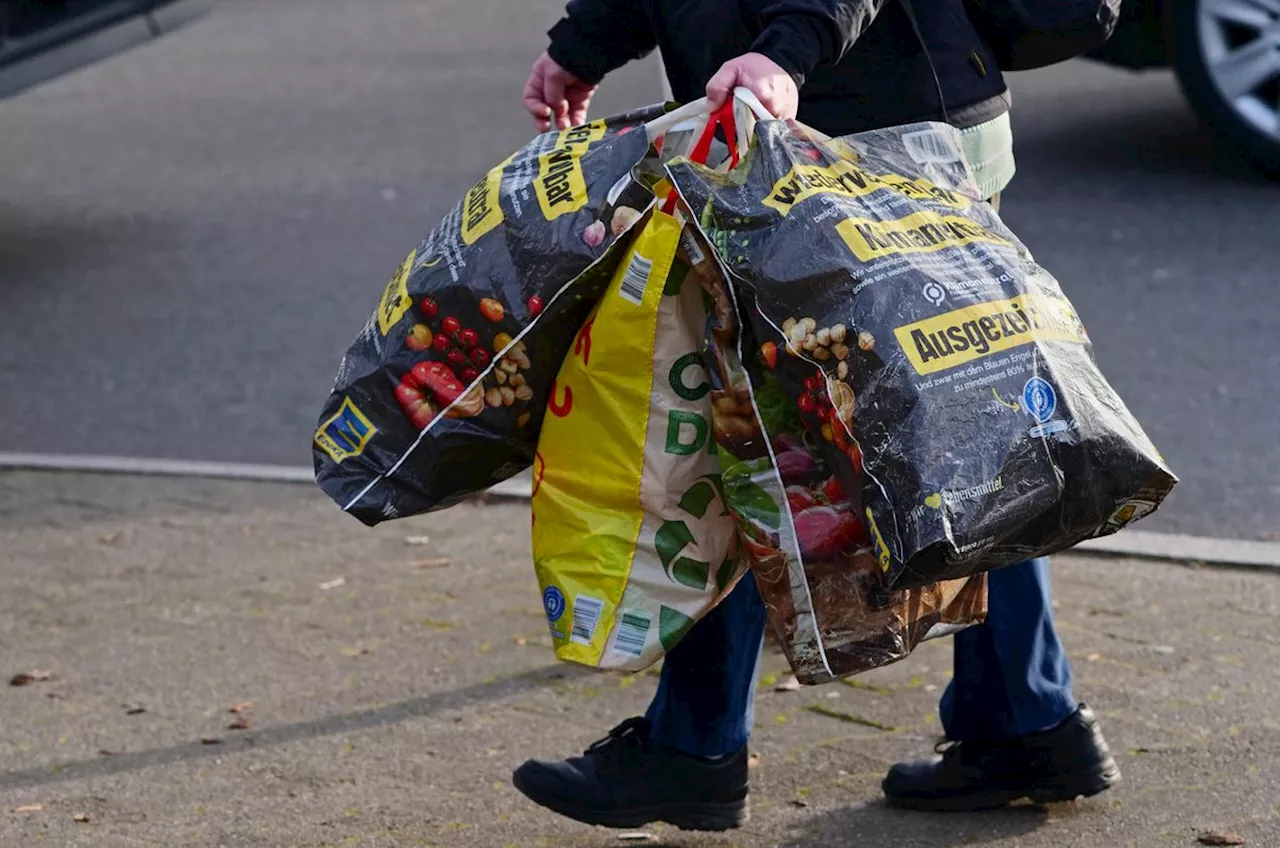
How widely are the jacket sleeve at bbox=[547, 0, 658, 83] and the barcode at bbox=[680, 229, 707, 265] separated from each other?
2.12ft

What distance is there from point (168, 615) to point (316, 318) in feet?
8.95

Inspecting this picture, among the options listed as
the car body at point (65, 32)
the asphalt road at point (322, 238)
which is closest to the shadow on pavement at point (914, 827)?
the asphalt road at point (322, 238)

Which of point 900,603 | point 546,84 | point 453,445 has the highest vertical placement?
point 546,84

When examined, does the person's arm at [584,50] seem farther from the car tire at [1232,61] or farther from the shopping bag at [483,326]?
the car tire at [1232,61]

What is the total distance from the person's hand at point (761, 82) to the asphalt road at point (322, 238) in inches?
93.4

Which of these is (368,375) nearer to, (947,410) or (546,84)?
(546,84)

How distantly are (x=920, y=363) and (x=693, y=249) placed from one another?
1.33 ft

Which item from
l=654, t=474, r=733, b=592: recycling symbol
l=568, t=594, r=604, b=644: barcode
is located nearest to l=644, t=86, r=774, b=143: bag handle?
l=654, t=474, r=733, b=592: recycling symbol

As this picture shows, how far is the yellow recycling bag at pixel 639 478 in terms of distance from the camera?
9.01ft

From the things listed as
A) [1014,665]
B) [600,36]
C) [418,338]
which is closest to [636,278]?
[418,338]

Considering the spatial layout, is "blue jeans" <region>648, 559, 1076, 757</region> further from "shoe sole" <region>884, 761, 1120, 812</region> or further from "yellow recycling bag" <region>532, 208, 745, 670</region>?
"yellow recycling bag" <region>532, 208, 745, 670</region>

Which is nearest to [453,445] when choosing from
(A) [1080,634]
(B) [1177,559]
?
(A) [1080,634]

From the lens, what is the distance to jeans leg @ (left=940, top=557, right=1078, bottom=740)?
313 centimetres

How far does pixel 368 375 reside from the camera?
294 cm
